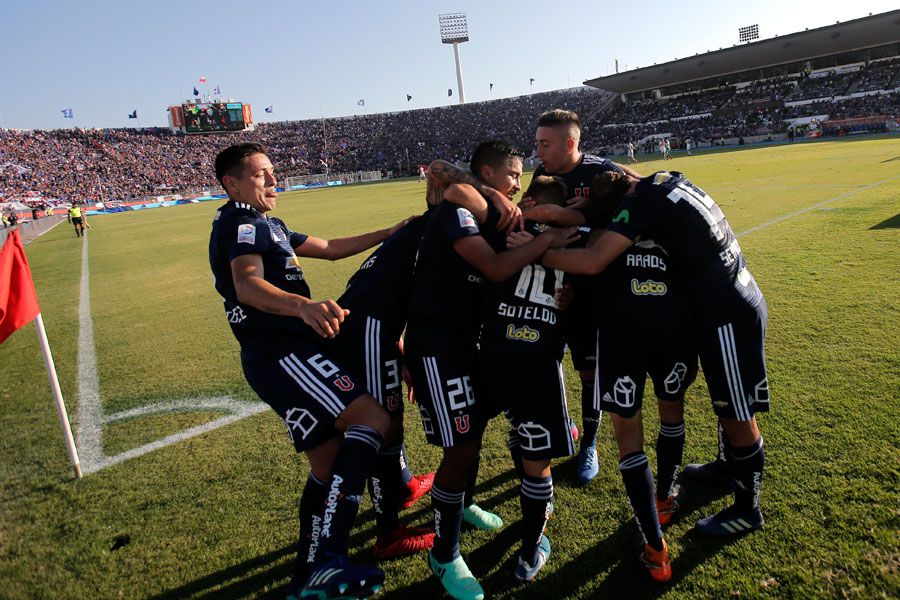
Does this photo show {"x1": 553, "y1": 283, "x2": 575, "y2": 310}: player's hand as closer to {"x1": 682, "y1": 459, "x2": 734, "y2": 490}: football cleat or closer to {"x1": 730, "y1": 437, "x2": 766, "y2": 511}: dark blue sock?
{"x1": 730, "y1": 437, "x2": 766, "y2": 511}: dark blue sock

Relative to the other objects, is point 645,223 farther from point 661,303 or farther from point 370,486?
point 370,486

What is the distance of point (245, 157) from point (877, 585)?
3.64 metres

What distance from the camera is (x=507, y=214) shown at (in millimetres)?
2887

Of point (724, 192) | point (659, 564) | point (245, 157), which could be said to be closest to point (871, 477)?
point (659, 564)

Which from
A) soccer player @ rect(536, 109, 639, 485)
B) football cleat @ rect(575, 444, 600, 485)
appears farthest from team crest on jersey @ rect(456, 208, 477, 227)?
football cleat @ rect(575, 444, 600, 485)

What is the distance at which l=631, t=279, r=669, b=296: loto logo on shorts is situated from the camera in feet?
9.45

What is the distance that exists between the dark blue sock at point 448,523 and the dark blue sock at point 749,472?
1460 mm

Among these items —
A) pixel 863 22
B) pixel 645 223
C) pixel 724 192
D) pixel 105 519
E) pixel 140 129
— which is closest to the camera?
pixel 645 223

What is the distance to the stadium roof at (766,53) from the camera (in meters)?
52.5

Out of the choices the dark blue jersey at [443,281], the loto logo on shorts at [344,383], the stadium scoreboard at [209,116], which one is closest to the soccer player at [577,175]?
the dark blue jersey at [443,281]

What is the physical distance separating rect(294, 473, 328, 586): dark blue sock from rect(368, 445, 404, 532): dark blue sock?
436mm

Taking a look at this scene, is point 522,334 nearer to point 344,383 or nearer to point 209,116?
point 344,383

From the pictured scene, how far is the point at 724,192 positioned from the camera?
17.3m

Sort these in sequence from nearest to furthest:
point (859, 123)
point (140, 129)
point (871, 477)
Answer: point (871, 477), point (859, 123), point (140, 129)
